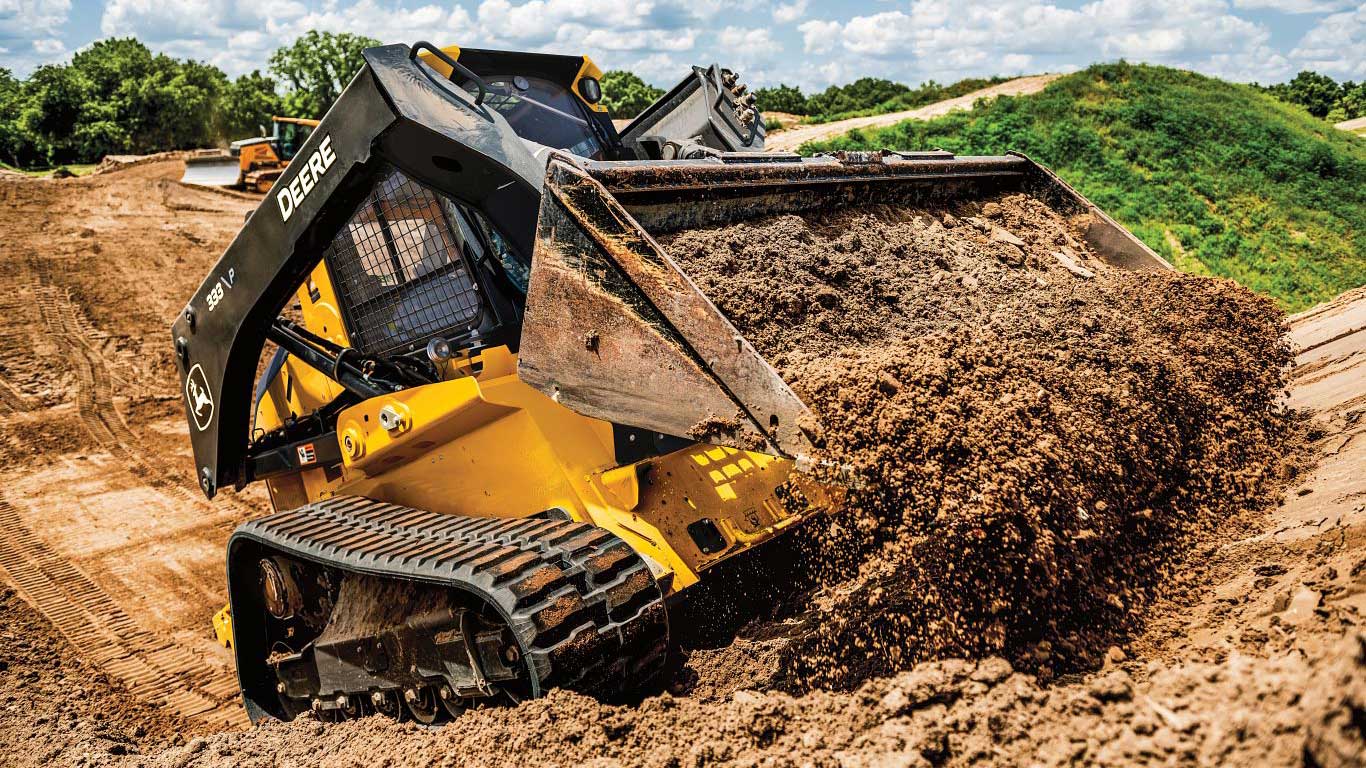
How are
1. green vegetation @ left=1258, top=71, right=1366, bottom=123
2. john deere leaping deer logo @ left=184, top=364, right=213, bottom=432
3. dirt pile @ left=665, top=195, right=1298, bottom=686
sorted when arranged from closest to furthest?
1. dirt pile @ left=665, top=195, right=1298, bottom=686
2. john deere leaping deer logo @ left=184, top=364, right=213, bottom=432
3. green vegetation @ left=1258, top=71, right=1366, bottom=123

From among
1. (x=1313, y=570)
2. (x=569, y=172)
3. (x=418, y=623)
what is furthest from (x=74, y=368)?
(x=1313, y=570)

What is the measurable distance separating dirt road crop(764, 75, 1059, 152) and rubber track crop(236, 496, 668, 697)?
20534mm

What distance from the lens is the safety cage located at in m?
3.59

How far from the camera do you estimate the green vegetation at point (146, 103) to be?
33.2 meters

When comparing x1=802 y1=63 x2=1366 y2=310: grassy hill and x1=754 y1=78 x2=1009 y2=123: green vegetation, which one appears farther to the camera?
A: x1=754 y1=78 x2=1009 y2=123: green vegetation

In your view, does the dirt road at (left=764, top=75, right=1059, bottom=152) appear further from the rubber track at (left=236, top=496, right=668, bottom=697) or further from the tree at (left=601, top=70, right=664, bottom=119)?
the rubber track at (left=236, top=496, right=668, bottom=697)

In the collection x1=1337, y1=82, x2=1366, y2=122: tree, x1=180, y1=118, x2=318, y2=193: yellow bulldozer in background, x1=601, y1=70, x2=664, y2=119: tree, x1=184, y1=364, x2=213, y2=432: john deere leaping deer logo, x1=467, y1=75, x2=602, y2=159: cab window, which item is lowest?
x1=184, y1=364, x2=213, y2=432: john deere leaping deer logo

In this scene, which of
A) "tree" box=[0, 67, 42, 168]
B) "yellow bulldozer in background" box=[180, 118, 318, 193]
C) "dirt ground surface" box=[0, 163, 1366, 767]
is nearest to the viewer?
"dirt ground surface" box=[0, 163, 1366, 767]

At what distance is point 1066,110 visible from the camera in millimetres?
20906

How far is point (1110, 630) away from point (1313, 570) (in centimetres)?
60

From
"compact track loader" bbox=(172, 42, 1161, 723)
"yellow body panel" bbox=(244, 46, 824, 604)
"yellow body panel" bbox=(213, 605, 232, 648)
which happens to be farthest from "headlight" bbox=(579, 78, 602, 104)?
"yellow body panel" bbox=(213, 605, 232, 648)

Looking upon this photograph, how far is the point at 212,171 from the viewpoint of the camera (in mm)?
21859

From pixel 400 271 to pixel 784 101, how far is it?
33.0 meters

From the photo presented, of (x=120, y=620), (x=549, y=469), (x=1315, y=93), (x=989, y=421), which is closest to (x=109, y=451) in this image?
(x=120, y=620)
